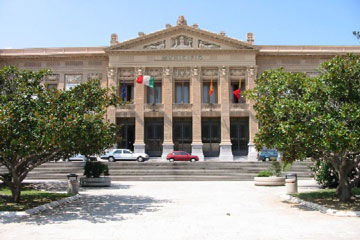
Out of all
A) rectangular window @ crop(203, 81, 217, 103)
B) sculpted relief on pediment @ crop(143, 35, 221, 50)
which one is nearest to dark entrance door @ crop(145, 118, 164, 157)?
rectangular window @ crop(203, 81, 217, 103)

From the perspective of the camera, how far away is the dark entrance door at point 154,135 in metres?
41.0

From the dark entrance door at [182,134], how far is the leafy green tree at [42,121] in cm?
2586

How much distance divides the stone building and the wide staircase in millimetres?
9883

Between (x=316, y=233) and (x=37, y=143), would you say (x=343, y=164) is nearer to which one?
(x=316, y=233)

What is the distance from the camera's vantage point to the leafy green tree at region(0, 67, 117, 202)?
39.7ft

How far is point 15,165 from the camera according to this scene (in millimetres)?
13641

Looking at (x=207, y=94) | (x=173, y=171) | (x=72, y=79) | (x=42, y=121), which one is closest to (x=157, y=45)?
(x=207, y=94)

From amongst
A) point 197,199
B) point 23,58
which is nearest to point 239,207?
point 197,199

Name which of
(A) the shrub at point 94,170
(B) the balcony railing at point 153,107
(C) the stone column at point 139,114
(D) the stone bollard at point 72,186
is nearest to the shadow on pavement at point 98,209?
(D) the stone bollard at point 72,186

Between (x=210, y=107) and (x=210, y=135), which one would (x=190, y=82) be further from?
(x=210, y=135)

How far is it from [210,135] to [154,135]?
6053 millimetres

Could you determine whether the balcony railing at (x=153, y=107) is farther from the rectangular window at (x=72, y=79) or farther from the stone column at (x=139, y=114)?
the rectangular window at (x=72, y=79)

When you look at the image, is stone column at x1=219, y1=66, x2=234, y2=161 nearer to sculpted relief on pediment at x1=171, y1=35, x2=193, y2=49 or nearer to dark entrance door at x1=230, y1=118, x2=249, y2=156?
dark entrance door at x1=230, y1=118, x2=249, y2=156

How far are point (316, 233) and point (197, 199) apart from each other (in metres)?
7.48
